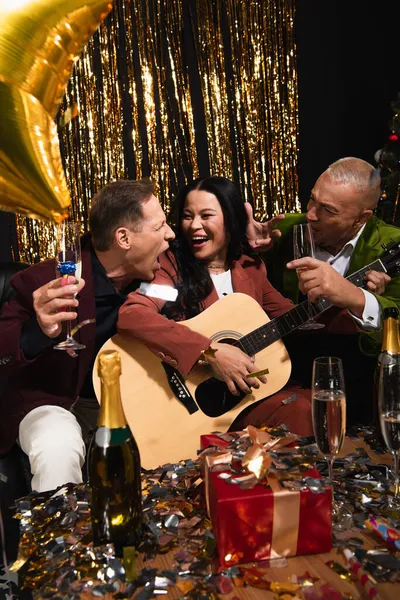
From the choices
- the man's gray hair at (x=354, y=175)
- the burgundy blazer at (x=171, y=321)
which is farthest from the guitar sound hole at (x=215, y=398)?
the man's gray hair at (x=354, y=175)

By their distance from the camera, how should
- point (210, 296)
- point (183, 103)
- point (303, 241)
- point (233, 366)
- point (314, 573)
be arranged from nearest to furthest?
point (314, 573) → point (303, 241) → point (233, 366) → point (210, 296) → point (183, 103)

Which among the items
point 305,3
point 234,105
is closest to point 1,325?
point 234,105

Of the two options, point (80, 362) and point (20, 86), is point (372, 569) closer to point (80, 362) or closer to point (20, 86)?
point (20, 86)

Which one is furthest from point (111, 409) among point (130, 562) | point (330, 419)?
point (330, 419)

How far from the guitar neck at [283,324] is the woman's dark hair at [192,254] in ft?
0.90

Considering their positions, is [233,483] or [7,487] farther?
[7,487]

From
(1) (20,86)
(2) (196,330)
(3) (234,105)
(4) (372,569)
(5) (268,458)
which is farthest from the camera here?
(3) (234,105)

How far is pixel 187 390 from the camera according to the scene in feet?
6.72

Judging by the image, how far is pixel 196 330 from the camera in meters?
→ 2.14

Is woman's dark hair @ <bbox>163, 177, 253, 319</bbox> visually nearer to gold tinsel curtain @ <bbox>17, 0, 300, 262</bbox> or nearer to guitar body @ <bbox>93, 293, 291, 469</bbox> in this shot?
guitar body @ <bbox>93, 293, 291, 469</bbox>

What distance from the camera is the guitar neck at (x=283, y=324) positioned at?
2125 millimetres

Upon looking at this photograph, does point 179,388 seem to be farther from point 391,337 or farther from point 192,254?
Answer: point 391,337

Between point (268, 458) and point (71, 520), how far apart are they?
0.40 m

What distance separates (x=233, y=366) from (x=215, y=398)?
0.52 ft
